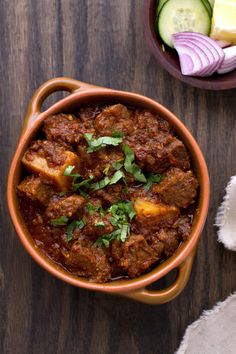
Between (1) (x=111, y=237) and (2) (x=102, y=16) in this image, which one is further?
(2) (x=102, y=16)

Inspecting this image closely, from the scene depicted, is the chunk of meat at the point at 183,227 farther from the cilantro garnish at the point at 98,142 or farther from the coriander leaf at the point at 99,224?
the cilantro garnish at the point at 98,142

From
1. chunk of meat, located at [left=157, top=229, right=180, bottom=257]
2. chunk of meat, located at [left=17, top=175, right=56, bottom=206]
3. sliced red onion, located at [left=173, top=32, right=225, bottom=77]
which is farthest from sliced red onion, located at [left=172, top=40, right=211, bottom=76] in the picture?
chunk of meat, located at [left=17, top=175, right=56, bottom=206]

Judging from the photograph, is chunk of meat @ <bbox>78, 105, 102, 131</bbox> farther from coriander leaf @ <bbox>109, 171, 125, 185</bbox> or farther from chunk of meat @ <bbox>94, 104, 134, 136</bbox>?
coriander leaf @ <bbox>109, 171, 125, 185</bbox>

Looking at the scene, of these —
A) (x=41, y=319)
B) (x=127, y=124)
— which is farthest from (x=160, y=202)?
(x=41, y=319)

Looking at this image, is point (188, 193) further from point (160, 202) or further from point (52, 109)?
point (52, 109)

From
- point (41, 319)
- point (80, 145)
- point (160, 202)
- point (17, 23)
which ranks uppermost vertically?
point (17, 23)

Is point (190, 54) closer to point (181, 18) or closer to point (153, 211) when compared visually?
point (181, 18)
